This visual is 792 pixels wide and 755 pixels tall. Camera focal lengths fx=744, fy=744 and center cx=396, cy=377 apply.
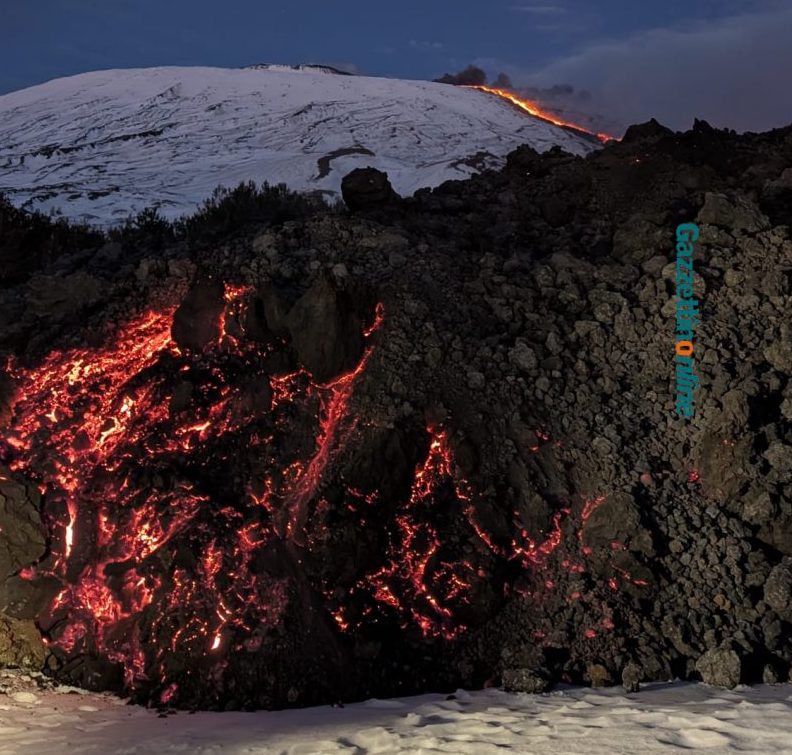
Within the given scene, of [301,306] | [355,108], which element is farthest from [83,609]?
[355,108]

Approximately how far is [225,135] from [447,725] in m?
27.8

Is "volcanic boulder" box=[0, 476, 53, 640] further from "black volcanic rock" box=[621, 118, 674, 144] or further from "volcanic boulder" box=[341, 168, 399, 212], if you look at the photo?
"black volcanic rock" box=[621, 118, 674, 144]

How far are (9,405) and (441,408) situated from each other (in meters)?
3.16

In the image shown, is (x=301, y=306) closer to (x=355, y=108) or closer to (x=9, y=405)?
(x=9, y=405)

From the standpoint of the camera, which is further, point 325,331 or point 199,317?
point 199,317

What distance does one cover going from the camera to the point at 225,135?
2814 centimetres

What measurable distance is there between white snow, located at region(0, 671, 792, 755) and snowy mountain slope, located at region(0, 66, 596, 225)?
14.7 m

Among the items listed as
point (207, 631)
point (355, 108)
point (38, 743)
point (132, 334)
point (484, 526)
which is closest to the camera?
point (38, 743)

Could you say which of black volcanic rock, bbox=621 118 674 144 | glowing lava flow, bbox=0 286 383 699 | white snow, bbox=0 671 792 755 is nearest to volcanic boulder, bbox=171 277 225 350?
glowing lava flow, bbox=0 286 383 699

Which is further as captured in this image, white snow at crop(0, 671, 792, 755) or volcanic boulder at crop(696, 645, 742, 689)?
volcanic boulder at crop(696, 645, 742, 689)

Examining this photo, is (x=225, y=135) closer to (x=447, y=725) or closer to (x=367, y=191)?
(x=367, y=191)

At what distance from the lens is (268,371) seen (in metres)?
5.27

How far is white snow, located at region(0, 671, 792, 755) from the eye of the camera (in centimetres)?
303

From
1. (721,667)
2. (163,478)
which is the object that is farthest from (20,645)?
(721,667)
